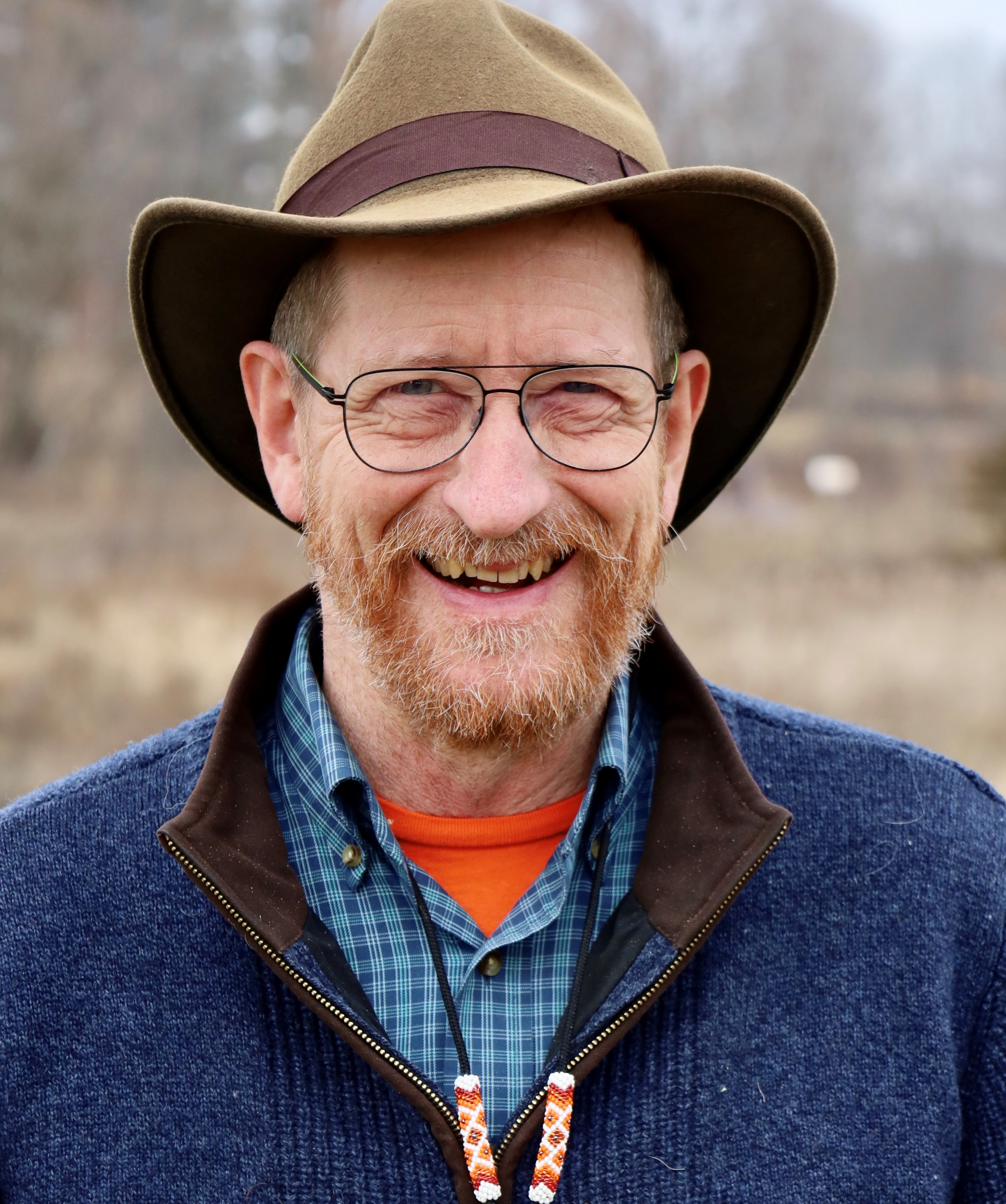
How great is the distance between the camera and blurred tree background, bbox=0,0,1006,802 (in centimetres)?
1024

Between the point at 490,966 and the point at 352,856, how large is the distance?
0.28m

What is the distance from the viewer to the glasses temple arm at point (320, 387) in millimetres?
2039

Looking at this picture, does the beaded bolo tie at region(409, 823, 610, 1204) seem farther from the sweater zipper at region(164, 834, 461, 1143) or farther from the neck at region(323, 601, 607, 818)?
the neck at region(323, 601, 607, 818)

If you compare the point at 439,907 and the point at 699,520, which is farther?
the point at 699,520

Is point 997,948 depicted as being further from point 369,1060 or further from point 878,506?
point 878,506

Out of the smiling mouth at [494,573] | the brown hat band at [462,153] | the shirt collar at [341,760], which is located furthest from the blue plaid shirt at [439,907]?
the brown hat band at [462,153]

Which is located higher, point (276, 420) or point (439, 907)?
point (276, 420)

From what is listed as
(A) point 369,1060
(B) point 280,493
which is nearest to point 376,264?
(B) point 280,493

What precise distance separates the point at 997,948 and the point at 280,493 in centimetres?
145

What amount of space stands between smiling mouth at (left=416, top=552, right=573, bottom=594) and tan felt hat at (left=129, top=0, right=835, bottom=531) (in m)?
0.53

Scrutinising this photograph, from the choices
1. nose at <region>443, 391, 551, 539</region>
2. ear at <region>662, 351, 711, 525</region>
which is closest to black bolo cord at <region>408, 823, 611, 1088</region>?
nose at <region>443, 391, 551, 539</region>

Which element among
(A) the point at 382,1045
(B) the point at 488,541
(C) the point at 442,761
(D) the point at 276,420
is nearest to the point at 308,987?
(A) the point at 382,1045

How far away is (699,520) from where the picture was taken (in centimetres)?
1898

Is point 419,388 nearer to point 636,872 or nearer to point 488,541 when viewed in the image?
point 488,541
